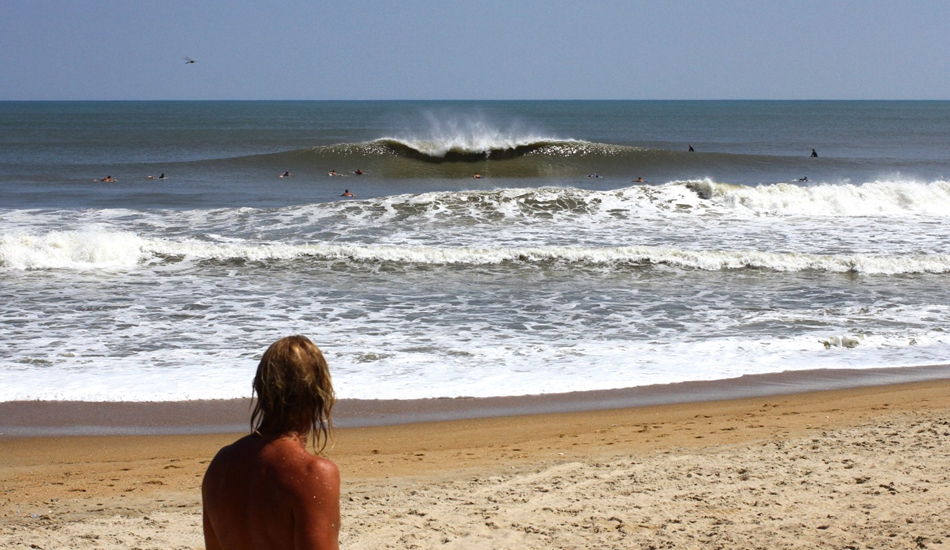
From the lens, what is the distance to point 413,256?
1386cm

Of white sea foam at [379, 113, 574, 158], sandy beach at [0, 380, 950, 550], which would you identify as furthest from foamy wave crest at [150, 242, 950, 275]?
white sea foam at [379, 113, 574, 158]

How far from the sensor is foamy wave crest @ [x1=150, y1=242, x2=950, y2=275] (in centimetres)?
1348

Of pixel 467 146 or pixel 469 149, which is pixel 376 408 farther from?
pixel 467 146

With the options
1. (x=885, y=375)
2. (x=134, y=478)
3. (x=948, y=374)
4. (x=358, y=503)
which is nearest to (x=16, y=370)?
(x=134, y=478)

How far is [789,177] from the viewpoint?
31.3 m

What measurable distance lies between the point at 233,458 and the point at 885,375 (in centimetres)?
715

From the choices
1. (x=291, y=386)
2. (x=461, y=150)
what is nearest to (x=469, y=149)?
(x=461, y=150)

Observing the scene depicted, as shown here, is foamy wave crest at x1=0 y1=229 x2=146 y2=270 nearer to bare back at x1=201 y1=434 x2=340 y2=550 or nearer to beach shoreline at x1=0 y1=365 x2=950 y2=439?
beach shoreline at x1=0 y1=365 x2=950 y2=439

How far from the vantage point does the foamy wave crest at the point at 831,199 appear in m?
20.5

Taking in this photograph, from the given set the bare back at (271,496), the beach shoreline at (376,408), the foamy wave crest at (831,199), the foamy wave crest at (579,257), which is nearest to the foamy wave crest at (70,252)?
the foamy wave crest at (579,257)

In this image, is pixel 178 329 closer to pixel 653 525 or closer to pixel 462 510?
pixel 462 510

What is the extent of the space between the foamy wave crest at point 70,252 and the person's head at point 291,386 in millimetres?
12097

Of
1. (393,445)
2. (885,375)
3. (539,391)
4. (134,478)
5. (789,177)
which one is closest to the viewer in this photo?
(134,478)

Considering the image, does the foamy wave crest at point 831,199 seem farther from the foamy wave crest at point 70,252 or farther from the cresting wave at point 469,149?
the foamy wave crest at point 70,252
